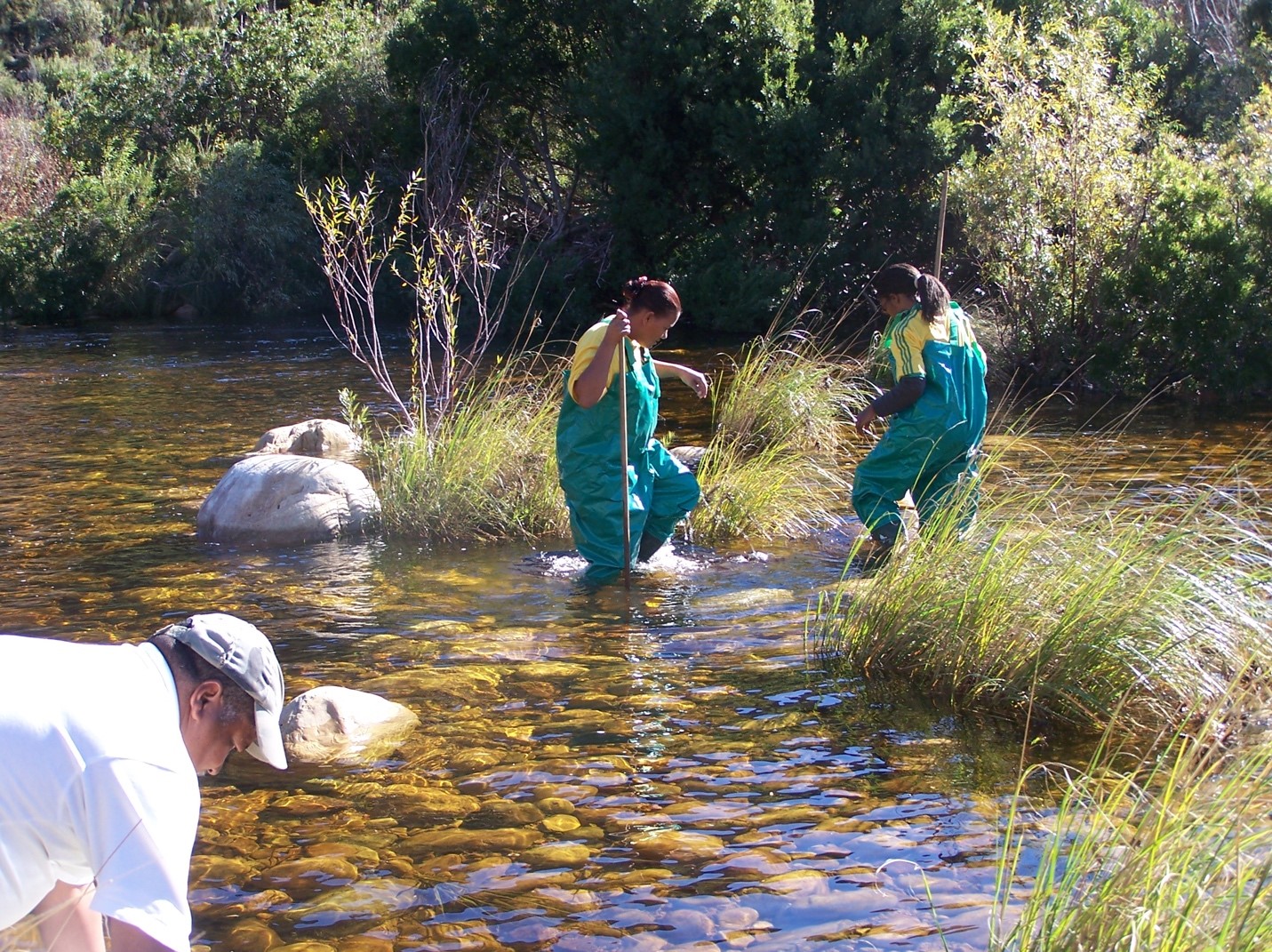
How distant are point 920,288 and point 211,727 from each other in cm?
506

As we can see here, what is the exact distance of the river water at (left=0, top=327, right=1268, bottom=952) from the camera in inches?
146

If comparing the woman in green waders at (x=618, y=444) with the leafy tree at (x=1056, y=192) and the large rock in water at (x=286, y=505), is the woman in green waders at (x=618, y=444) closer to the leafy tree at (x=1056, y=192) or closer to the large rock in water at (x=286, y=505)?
the large rock in water at (x=286, y=505)

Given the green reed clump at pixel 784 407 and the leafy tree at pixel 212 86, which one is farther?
the leafy tree at pixel 212 86

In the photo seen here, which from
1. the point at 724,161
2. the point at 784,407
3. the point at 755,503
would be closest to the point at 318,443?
the point at 784,407

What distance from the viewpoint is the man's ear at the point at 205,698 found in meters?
2.41

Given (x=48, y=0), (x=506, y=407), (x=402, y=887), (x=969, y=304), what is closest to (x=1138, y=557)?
(x=402, y=887)

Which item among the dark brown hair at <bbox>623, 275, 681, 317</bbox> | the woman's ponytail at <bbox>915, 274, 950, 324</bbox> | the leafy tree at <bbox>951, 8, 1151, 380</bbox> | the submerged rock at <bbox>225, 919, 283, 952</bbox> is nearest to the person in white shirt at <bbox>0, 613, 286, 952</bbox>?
the submerged rock at <bbox>225, 919, 283, 952</bbox>

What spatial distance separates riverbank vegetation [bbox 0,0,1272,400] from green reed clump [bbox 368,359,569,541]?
2770mm

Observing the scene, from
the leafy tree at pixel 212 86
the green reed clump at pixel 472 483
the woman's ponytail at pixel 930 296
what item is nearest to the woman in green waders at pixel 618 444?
the green reed clump at pixel 472 483

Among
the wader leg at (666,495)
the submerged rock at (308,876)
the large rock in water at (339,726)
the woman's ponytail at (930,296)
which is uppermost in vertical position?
the woman's ponytail at (930,296)

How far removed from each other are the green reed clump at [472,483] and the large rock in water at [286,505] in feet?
0.74

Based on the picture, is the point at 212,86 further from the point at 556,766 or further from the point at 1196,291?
the point at 556,766

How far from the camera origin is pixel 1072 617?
15.9 ft

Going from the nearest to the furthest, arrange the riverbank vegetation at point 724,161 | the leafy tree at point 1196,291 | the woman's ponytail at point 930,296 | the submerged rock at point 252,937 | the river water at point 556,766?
the submerged rock at point 252,937
the river water at point 556,766
the woman's ponytail at point 930,296
the leafy tree at point 1196,291
the riverbank vegetation at point 724,161
